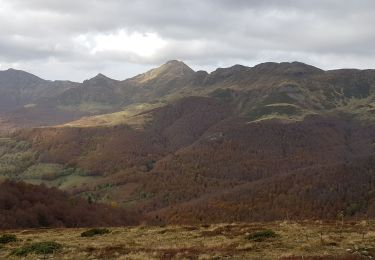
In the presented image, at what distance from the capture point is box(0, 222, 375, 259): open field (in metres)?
28.7

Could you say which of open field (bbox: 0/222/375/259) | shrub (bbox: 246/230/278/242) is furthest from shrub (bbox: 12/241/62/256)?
shrub (bbox: 246/230/278/242)

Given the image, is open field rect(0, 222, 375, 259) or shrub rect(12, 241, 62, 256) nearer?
open field rect(0, 222, 375, 259)

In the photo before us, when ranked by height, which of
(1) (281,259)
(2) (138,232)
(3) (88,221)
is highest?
(1) (281,259)

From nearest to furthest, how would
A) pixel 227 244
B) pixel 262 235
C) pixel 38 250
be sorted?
pixel 227 244 → pixel 38 250 → pixel 262 235

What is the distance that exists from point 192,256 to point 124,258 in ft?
14.1

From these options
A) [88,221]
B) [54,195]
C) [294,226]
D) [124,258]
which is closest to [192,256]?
[124,258]

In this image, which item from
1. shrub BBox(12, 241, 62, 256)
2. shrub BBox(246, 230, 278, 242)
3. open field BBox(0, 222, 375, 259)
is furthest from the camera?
shrub BBox(246, 230, 278, 242)

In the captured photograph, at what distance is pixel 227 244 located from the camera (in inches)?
1351

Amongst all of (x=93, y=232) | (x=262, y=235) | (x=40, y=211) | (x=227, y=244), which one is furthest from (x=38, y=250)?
(x=40, y=211)

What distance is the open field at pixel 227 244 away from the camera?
28.7m

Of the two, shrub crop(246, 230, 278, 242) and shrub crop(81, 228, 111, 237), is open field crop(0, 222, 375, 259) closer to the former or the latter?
shrub crop(246, 230, 278, 242)

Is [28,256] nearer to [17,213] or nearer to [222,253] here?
[222,253]

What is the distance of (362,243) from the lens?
3119 cm

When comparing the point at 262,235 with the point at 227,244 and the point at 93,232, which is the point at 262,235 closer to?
the point at 227,244
